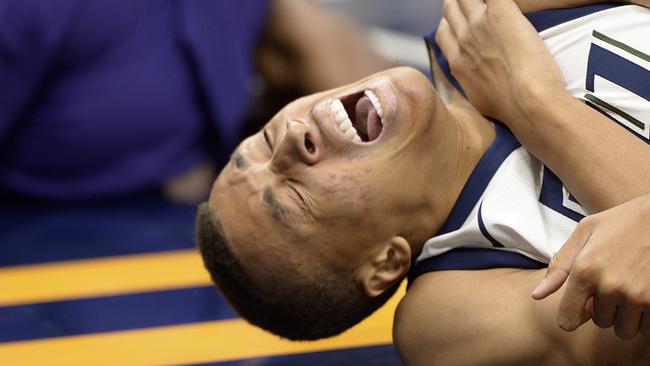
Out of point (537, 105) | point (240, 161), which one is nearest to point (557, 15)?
point (537, 105)

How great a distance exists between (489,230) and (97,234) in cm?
175

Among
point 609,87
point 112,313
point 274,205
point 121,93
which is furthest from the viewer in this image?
point 121,93

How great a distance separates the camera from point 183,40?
4.20m

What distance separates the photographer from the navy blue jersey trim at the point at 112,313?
313cm

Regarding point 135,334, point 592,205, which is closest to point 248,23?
point 135,334

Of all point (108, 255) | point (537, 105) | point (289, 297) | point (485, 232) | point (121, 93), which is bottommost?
point (108, 255)

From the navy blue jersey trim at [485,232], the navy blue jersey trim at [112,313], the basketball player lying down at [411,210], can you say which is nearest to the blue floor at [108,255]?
the navy blue jersey trim at [112,313]

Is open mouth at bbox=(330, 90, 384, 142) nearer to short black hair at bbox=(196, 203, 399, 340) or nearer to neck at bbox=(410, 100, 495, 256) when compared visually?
neck at bbox=(410, 100, 495, 256)

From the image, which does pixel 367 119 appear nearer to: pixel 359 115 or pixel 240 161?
pixel 359 115

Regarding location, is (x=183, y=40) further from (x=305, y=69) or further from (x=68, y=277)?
(x=68, y=277)

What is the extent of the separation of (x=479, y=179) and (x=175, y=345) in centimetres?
91

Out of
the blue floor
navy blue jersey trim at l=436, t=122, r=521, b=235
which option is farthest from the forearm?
the blue floor

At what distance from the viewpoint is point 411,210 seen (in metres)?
2.49

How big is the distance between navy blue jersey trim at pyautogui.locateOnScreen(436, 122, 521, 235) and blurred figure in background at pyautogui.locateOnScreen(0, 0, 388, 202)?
1.80 m
